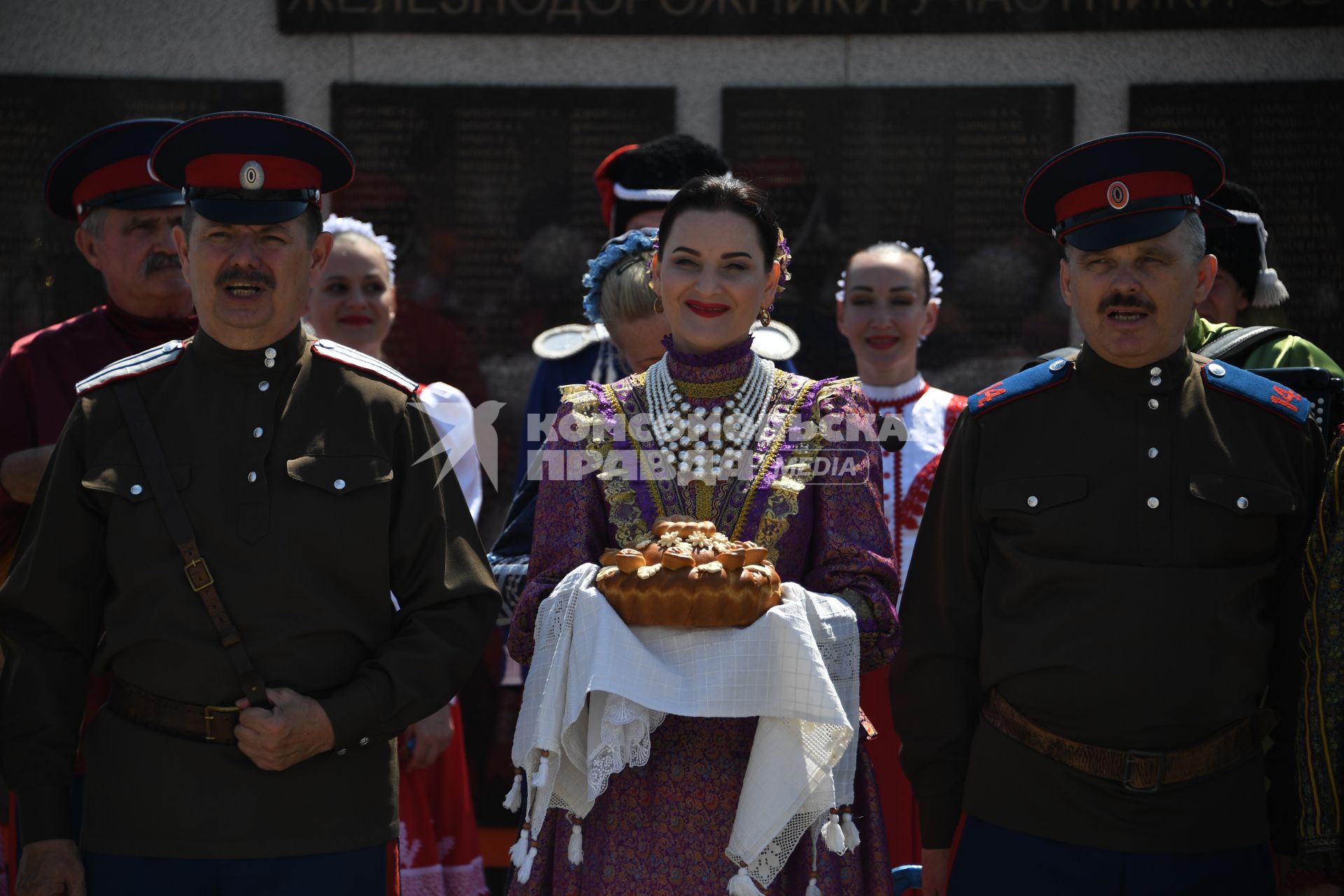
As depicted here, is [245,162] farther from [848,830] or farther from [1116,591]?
[1116,591]

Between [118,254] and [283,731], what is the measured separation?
1828 mm

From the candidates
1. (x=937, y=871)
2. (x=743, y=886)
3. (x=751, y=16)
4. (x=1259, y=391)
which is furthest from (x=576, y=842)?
(x=751, y=16)

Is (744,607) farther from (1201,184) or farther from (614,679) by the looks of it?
(1201,184)

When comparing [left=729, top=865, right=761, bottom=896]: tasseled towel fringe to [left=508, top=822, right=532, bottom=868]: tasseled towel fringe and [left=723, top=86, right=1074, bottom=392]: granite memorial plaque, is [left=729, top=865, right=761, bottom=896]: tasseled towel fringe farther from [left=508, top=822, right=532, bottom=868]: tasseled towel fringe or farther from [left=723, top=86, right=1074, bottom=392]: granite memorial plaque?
[left=723, top=86, right=1074, bottom=392]: granite memorial plaque

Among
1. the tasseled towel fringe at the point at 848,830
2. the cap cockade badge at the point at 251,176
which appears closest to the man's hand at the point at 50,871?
the cap cockade badge at the point at 251,176

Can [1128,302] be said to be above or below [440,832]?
above

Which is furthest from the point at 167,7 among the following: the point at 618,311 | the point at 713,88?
the point at 618,311

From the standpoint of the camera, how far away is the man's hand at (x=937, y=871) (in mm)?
3281

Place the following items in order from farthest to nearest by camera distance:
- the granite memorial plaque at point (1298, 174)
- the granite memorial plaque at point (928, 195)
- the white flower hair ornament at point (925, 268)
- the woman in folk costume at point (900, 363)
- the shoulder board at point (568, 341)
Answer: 1. the granite memorial plaque at point (928, 195)
2. the granite memorial plaque at point (1298, 174)
3. the white flower hair ornament at point (925, 268)
4. the woman in folk costume at point (900, 363)
5. the shoulder board at point (568, 341)

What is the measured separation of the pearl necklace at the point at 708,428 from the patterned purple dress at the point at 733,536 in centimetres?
3

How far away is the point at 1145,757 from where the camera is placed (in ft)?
9.98

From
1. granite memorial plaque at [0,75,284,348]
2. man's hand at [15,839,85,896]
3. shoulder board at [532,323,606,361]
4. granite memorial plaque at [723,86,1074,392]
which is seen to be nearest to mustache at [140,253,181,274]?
shoulder board at [532,323,606,361]

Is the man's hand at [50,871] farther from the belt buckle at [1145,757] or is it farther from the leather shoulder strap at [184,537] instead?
the belt buckle at [1145,757]

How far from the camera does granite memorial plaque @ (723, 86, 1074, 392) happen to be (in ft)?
20.3
